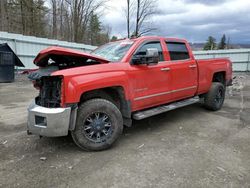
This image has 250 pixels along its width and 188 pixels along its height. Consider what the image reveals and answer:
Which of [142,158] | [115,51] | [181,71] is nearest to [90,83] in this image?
[115,51]

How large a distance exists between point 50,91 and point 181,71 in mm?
2907

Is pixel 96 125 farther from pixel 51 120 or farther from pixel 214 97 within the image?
pixel 214 97

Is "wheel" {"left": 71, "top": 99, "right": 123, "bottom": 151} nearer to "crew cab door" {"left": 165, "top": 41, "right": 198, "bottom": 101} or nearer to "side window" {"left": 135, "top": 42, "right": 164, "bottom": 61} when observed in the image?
"side window" {"left": 135, "top": 42, "right": 164, "bottom": 61}

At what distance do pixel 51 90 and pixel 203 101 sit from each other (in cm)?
433

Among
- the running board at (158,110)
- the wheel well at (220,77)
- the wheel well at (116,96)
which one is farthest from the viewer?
the wheel well at (220,77)

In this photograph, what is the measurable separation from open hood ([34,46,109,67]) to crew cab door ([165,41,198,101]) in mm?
1782

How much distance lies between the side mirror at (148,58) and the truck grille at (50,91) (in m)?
1.43

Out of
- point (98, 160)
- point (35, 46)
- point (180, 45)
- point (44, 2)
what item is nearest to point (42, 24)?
point (44, 2)

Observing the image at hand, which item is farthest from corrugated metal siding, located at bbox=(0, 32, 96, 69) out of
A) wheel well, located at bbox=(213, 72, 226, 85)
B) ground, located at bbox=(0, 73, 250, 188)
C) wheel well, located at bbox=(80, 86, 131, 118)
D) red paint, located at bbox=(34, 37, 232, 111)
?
wheel well, located at bbox=(213, 72, 226, 85)

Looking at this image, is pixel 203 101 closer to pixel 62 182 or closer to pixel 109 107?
pixel 109 107

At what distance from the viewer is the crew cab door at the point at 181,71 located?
15.8ft

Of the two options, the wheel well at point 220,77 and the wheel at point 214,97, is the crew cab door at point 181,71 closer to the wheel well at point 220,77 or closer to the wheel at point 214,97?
the wheel at point 214,97

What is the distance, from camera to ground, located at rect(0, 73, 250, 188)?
2.77 m

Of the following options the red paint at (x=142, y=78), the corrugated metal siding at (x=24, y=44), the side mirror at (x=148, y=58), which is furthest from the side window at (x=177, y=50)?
the corrugated metal siding at (x=24, y=44)
